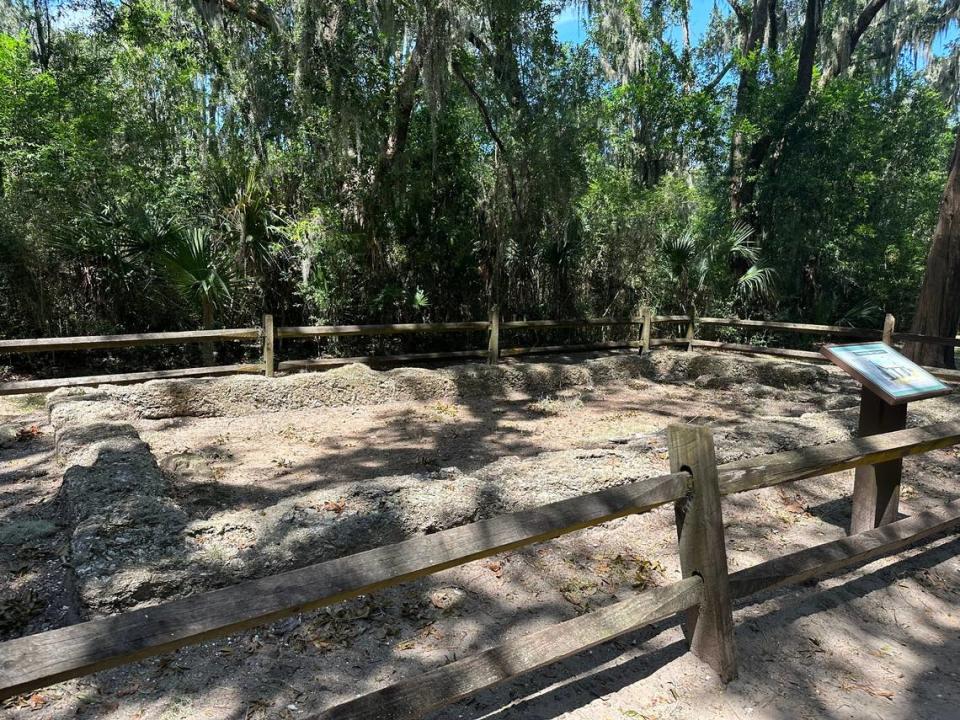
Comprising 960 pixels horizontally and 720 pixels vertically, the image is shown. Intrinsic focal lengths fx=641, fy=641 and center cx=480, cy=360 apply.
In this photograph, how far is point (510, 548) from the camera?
202cm

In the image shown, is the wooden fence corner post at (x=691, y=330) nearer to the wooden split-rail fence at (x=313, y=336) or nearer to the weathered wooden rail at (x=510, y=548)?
the wooden split-rail fence at (x=313, y=336)

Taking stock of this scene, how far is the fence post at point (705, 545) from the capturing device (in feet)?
7.48

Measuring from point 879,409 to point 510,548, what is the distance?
2.55 metres

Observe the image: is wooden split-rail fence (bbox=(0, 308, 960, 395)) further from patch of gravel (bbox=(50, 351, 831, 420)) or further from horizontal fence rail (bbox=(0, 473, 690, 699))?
horizontal fence rail (bbox=(0, 473, 690, 699))

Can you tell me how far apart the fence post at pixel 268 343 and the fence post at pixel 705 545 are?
5861 millimetres

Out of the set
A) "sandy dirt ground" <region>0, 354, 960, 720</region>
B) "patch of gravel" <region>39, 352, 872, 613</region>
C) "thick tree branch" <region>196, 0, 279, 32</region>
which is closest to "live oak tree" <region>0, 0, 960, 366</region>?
"thick tree branch" <region>196, 0, 279, 32</region>

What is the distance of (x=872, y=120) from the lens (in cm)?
1344

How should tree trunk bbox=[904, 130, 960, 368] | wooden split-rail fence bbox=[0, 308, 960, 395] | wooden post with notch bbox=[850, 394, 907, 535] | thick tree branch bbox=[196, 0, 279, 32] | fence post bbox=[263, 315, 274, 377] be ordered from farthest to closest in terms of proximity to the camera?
tree trunk bbox=[904, 130, 960, 368], thick tree branch bbox=[196, 0, 279, 32], fence post bbox=[263, 315, 274, 377], wooden split-rail fence bbox=[0, 308, 960, 395], wooden post with notch bbox=[850, 394, 907, 535]

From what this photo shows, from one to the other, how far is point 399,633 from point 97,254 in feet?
26.0

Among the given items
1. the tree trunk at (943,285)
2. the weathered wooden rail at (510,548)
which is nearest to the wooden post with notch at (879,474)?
the weathered wooden rail at (510,548)

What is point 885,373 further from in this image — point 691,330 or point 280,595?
point 691,330

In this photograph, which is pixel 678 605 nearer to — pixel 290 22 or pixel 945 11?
pixel 290 22

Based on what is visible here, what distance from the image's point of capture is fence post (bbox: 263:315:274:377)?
7.30m

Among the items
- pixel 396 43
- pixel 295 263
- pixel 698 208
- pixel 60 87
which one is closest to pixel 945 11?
pixel 698 208
